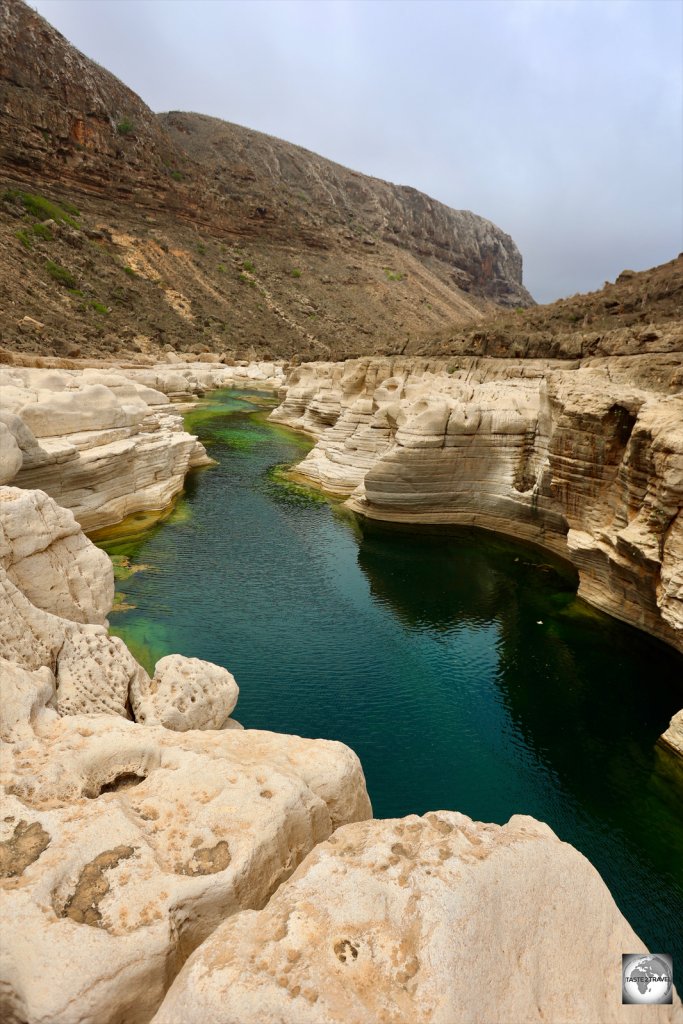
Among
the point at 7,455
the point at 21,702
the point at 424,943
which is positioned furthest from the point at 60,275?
the point at 424,943

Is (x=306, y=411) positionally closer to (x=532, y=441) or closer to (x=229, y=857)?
(x=532, y=441)

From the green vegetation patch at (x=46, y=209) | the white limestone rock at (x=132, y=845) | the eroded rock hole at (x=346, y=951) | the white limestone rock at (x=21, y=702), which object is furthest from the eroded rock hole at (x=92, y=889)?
the green vegetation patch at (x=46, y=209)

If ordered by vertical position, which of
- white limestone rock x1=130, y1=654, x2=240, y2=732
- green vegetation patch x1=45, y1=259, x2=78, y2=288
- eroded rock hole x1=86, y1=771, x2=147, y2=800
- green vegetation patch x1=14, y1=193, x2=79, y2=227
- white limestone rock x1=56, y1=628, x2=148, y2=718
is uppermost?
green vegetation patch x1=14, y1=193, x2=79, y2=227

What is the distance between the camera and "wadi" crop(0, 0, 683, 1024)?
282 cm

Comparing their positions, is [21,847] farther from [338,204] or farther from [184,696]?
[338,204]

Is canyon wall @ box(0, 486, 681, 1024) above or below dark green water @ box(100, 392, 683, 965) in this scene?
above

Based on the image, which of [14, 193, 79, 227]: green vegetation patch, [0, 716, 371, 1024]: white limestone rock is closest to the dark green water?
[0, 716, 371, 1024]: white limestone rock

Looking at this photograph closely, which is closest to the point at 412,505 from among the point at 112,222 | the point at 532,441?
the point at 532,441

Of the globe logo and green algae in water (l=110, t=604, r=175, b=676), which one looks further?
green algae in water (l=110, t=604, r=175, b=676)

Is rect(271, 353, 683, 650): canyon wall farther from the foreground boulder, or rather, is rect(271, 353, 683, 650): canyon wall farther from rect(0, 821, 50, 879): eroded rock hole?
rect(0, 821, 50, 879): eroded rock hole

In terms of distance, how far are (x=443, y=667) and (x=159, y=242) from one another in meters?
66.4

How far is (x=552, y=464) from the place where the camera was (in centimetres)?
1388

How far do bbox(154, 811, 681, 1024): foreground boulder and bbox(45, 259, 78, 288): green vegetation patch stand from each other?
182 feet

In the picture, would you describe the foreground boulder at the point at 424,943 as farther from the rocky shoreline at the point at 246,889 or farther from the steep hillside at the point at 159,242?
the steep hillside at the point at 159,242
